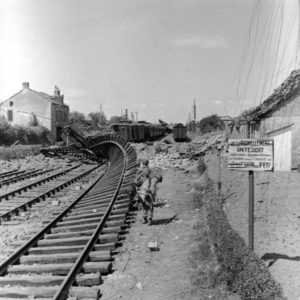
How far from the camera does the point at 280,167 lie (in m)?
17.6

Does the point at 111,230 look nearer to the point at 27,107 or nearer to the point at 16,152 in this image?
the point at 16,152

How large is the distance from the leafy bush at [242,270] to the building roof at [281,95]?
35.1 ft

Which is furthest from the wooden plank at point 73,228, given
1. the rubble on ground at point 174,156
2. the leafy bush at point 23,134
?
the leafy bush at point 23,134

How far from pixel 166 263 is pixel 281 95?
11.8m

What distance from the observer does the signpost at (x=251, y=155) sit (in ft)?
21.2

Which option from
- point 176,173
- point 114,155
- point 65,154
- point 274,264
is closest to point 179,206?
point 274,264

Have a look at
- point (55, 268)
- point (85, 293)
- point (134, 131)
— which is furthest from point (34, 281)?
point (134, 131)

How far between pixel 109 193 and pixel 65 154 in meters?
20.8

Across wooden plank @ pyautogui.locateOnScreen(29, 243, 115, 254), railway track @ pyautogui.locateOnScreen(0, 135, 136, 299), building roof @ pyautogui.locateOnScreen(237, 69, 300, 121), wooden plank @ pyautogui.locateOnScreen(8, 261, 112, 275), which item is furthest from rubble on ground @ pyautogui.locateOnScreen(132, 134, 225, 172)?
wooden plank @ pyautogui.locateOnScreen(8, 261, 112, 275)

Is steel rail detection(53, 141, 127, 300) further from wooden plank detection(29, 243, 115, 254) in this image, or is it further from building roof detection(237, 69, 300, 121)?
building roof detection(237, 69, 300, 121)

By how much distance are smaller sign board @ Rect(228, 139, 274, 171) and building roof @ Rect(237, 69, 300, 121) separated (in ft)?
36.5

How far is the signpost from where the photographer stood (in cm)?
646

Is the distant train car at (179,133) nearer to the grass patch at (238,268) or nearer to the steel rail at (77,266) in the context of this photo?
the steel rail at (77,266)

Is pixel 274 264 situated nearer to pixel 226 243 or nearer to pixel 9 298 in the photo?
pixel 226 243
